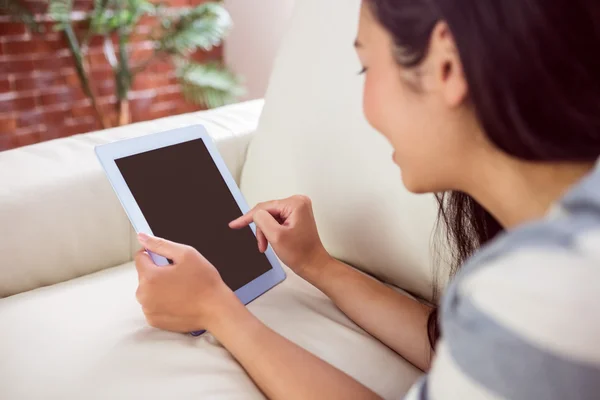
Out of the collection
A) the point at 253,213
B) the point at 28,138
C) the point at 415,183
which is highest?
the point at 415,183

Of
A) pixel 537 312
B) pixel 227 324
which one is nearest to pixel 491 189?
pixel 537 312

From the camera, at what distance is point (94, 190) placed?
2.79 ft

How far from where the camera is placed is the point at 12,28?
2.01 m

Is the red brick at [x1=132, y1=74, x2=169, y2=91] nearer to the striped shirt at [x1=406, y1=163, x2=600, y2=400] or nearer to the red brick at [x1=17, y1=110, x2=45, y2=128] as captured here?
the red brick at [x1=17, y1=110, x2=45, y2=128]

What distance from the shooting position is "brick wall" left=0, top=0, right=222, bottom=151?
205cm

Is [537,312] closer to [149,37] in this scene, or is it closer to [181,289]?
[181,289]

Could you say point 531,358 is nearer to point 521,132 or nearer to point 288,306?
point 521,132

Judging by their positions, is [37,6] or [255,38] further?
[255,38]

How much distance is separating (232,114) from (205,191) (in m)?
0.35

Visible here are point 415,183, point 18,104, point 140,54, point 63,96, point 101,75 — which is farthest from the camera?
point 140,54

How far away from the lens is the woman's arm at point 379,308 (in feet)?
2.23

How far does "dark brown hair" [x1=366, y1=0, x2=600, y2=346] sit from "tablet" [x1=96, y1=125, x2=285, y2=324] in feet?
1.28

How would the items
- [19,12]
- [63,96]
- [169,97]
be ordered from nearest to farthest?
[19,12]
[63,96]
[169,97]

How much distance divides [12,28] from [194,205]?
1610 mm
